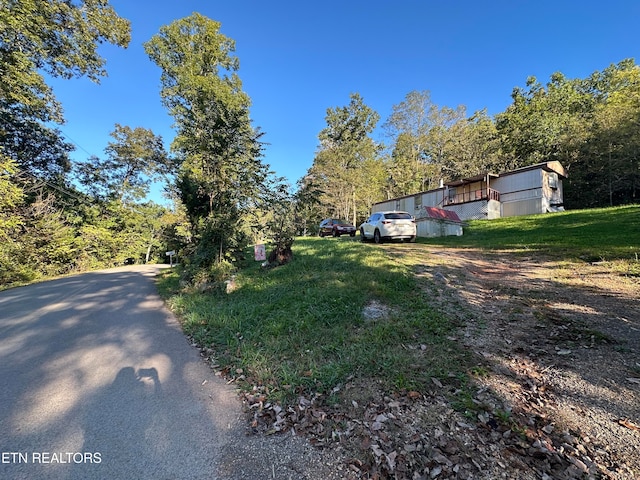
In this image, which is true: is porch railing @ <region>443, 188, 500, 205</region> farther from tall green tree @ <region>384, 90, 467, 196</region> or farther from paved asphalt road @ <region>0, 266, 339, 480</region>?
paved asphalt road @ <region>0, 266, 339, 480</region>

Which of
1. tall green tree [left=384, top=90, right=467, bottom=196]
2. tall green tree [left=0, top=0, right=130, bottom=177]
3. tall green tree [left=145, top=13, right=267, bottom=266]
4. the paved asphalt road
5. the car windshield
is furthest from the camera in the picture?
tall green tree [left=384, top=90, right=467, bottom=196]

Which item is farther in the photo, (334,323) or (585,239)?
(585,239)

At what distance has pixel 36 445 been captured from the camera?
227 cm

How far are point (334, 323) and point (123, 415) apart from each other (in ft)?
8.99

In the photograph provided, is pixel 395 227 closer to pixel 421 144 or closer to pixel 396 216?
pixel 396 216

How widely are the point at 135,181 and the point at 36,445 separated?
27.2m

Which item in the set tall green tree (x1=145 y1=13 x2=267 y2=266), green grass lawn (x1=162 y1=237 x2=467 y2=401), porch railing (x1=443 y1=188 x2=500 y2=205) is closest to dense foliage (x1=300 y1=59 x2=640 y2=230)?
porch railing (x1=443 y1=188 x2=500 y2=205)

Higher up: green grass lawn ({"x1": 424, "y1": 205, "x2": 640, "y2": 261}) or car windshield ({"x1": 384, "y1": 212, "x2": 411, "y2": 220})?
car windshield ({"x1": 384, "y1": 212, "x2": 411, "y2": 220})

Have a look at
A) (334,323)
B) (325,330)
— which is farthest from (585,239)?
(325,330)

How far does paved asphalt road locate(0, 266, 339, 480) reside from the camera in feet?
6.75

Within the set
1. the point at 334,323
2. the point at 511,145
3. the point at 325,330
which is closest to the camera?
the point at 325,330

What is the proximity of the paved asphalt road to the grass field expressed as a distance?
511 millimetres

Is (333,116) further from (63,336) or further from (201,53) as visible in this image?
(63,336)

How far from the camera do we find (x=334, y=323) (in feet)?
14.2
